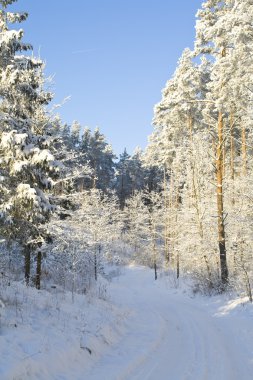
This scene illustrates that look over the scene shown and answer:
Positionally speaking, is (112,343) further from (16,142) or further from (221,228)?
(221,228)

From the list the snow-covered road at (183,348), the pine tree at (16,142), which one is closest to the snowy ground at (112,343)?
the snow-covered road at (183,348)

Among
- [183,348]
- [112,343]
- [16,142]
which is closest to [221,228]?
[183,348]

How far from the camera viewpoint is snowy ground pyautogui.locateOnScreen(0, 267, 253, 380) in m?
7.41

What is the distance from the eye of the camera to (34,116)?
14.8 m

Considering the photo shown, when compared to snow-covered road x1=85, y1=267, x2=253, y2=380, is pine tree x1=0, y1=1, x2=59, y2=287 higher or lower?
higher

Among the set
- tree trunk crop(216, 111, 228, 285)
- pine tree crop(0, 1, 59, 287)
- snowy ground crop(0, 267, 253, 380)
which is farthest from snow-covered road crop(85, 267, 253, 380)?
pine tree crop(0, 1, 59, 287)

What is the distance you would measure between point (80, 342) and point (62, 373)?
1590 mm

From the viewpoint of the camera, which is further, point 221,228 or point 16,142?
point 221,228

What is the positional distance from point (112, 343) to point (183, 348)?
1.91 metres

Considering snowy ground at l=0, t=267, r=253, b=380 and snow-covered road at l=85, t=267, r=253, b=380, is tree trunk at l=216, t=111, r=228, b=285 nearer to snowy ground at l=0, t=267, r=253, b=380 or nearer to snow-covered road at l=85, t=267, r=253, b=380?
snow-covered road at l=85, t=267, r=253, b=380

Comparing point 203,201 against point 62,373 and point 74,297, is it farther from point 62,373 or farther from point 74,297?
point 62,373

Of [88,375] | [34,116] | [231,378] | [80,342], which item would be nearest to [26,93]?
[34,116]

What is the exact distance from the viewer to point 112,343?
33.3 ft

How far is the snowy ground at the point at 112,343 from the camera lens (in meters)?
7.41
